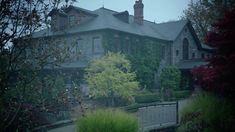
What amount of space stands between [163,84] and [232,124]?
17.9 m

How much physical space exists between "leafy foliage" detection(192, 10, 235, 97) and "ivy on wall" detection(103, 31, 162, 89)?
15.5m

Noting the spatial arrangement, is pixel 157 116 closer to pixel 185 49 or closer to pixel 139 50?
pixel 139 50

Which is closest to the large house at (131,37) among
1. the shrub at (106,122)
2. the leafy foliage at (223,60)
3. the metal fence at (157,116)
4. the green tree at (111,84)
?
the green tree at (111,84)

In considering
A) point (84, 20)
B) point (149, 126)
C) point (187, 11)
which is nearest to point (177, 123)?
point (149, 126)

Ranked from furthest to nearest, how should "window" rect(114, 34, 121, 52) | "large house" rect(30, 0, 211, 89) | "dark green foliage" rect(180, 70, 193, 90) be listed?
"dark green foliage" rect(180, 70, 193, 90) → "window" rect(114, 34, 121, 52) → "large house" rect(30, 0, 211, 89)

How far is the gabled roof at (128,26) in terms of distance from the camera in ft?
83.6

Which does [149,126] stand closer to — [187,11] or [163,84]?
[163,84]

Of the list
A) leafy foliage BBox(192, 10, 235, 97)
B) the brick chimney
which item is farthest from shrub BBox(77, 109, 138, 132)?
the brick chimney

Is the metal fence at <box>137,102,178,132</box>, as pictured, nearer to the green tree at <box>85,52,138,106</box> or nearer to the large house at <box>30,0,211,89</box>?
the green tree at <box>85,52,138,106</box>

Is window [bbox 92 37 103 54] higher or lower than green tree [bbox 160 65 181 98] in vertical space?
higher

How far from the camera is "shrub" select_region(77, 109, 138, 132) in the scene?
706 centimetres

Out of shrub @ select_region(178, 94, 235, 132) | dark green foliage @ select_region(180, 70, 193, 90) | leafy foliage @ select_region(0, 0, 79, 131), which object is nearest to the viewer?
leafy foliage @ select_region(0, 0, 79, 131)

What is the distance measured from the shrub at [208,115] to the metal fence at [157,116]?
3.71 ft

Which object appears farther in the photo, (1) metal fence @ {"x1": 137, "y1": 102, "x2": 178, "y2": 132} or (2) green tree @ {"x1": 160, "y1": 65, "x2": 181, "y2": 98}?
(2) green tree @ {"x1": 160, "y1": 65, "x2": 181, "y2": 98}
